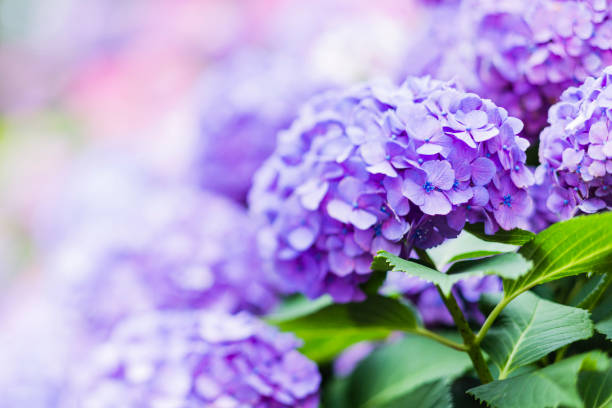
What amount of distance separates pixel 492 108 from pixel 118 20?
293cm

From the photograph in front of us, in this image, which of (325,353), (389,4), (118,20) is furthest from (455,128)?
(118,20)

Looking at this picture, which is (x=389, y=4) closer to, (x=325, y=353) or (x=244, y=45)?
(x=244, y=45)

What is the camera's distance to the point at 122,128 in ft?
8.72

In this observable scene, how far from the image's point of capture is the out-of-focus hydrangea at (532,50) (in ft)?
1.94

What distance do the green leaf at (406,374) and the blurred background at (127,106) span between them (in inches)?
15.6

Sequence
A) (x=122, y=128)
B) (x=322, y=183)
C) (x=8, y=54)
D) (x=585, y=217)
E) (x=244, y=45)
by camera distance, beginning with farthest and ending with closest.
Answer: (x=8, y=54) → (x=122, y=128) → (x=244, y=45) → (x=322, y=183) → (x=585, y=217)

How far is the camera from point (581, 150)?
499 millimetres

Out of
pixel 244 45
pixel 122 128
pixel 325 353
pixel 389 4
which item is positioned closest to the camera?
pixel 325 353

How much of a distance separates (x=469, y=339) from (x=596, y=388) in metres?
0.10

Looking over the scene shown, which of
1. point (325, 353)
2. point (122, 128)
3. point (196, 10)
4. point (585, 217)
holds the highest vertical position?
point (196, 10)

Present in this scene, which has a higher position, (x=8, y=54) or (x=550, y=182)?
(x=8, y=54)

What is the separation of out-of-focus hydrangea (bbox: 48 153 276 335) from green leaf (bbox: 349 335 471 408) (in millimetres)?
252

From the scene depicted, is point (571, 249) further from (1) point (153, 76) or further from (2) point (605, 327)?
(1) point (153, 76)

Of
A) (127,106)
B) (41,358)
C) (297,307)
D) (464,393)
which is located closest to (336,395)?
(297,307)
